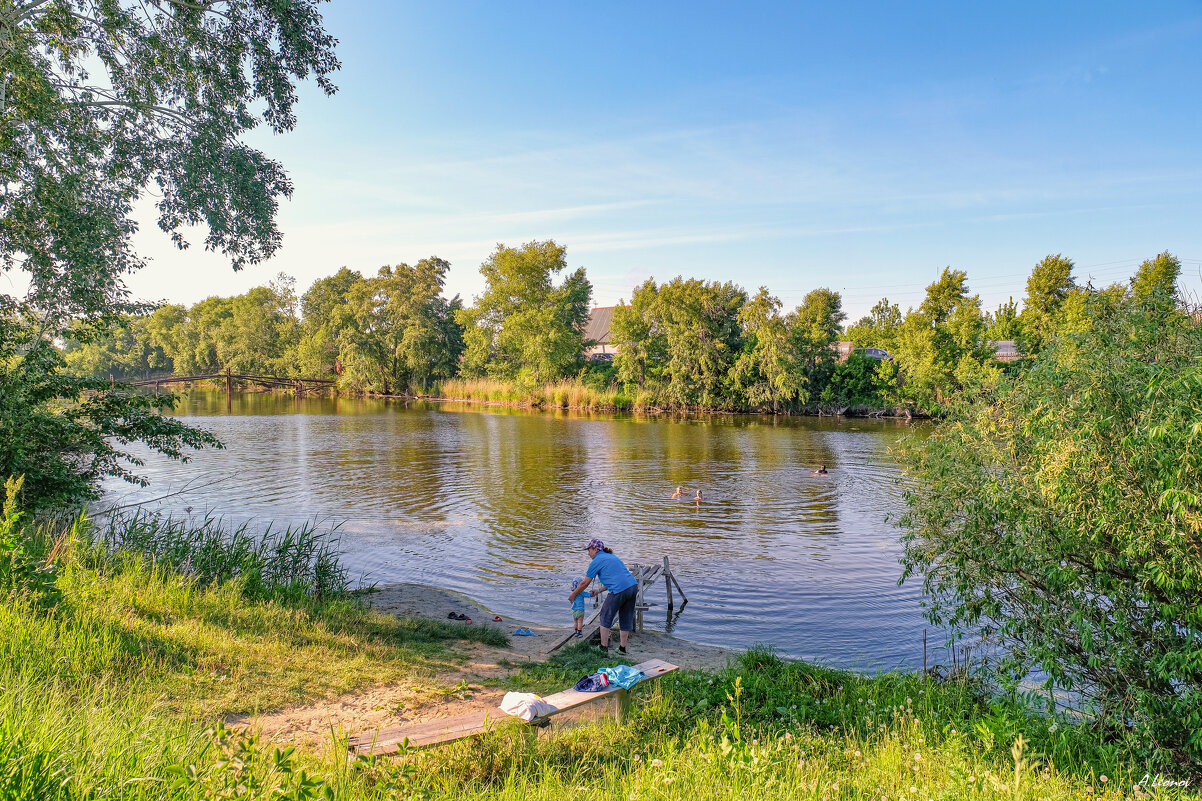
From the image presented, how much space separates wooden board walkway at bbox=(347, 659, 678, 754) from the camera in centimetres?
512

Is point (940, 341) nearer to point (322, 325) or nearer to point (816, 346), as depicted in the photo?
point (816, 346)

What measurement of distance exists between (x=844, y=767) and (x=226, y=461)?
28.1 meters

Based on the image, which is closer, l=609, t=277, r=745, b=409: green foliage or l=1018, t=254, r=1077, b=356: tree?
l=1018, t=254, r=1077, b=356: tree

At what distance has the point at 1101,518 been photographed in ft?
19.3

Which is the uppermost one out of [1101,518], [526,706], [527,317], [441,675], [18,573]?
[527,317]

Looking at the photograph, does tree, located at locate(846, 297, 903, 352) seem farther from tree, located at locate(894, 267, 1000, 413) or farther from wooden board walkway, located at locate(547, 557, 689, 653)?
wooden board walkway, located at locate(547, 557, 689, 653)

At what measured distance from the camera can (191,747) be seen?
13.7ft

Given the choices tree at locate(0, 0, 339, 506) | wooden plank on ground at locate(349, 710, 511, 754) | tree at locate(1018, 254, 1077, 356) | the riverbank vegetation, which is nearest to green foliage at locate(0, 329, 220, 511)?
tree at locate(0, 0, 339, 506)

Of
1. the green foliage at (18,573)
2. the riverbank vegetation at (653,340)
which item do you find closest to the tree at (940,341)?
the riverbank vegetation at (653,340)

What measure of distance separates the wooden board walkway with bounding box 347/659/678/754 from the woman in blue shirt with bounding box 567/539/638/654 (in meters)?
3.06

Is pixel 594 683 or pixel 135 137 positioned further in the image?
pixel 135 137

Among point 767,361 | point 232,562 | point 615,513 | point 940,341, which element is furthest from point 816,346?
point 232,562

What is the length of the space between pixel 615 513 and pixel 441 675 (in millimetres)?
12023

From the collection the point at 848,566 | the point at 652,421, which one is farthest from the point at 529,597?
the point at 652,421
